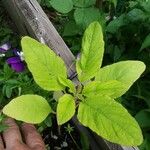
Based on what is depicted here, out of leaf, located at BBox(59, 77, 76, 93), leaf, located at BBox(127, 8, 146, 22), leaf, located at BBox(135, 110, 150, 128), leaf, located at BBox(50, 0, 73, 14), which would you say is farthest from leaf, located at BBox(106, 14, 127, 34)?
leaf, located at BBox(59, 77, 76, 93)

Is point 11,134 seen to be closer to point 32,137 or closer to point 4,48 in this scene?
point 32,137

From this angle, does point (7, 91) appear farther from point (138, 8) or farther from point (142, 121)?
point (138, 8)

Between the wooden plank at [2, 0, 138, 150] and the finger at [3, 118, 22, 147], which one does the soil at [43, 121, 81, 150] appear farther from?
the finger at [3, 118, 22, 147]

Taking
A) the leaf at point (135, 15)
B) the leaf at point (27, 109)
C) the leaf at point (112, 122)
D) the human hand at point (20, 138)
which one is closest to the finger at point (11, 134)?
the human hand at point (20, 138)

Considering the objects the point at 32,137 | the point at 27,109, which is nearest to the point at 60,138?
the point at 32,137

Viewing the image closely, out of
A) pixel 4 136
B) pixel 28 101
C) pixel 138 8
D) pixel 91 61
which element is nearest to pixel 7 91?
pixel 4 136
